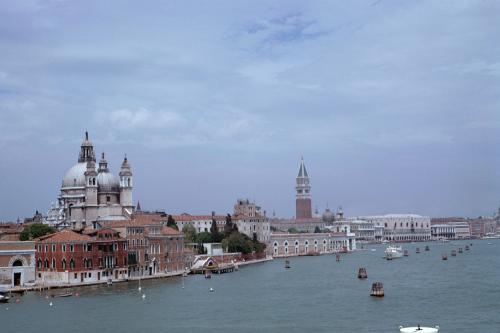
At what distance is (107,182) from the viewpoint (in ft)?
181

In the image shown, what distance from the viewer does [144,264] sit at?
1844 inches

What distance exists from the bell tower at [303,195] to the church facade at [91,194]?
76961 mm

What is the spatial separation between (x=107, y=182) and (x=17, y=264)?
15.3 metres

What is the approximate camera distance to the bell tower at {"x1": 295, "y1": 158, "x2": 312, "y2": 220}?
132500 millimetres

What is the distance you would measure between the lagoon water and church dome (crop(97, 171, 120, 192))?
12.1 metres

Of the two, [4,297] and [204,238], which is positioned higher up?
[204,238]

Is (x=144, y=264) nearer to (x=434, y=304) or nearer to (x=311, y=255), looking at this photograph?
(x=434, y=304)

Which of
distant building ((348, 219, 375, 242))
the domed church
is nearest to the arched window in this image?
the domed church

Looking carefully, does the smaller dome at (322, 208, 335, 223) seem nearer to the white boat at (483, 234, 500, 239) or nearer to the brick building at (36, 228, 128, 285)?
the white boat at (483, 234, 500, 239)

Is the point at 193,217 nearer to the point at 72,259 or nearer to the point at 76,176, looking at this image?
the point at 76,176

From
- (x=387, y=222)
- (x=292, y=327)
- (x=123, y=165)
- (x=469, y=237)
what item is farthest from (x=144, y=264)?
(x=469, y=237)

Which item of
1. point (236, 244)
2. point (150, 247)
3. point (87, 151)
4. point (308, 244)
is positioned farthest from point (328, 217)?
point (150, 247)

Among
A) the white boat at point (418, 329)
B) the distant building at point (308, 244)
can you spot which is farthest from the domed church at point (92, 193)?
the white boat at point (418, 329)

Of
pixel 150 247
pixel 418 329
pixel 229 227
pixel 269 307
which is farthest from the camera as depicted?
pixel 229 227
